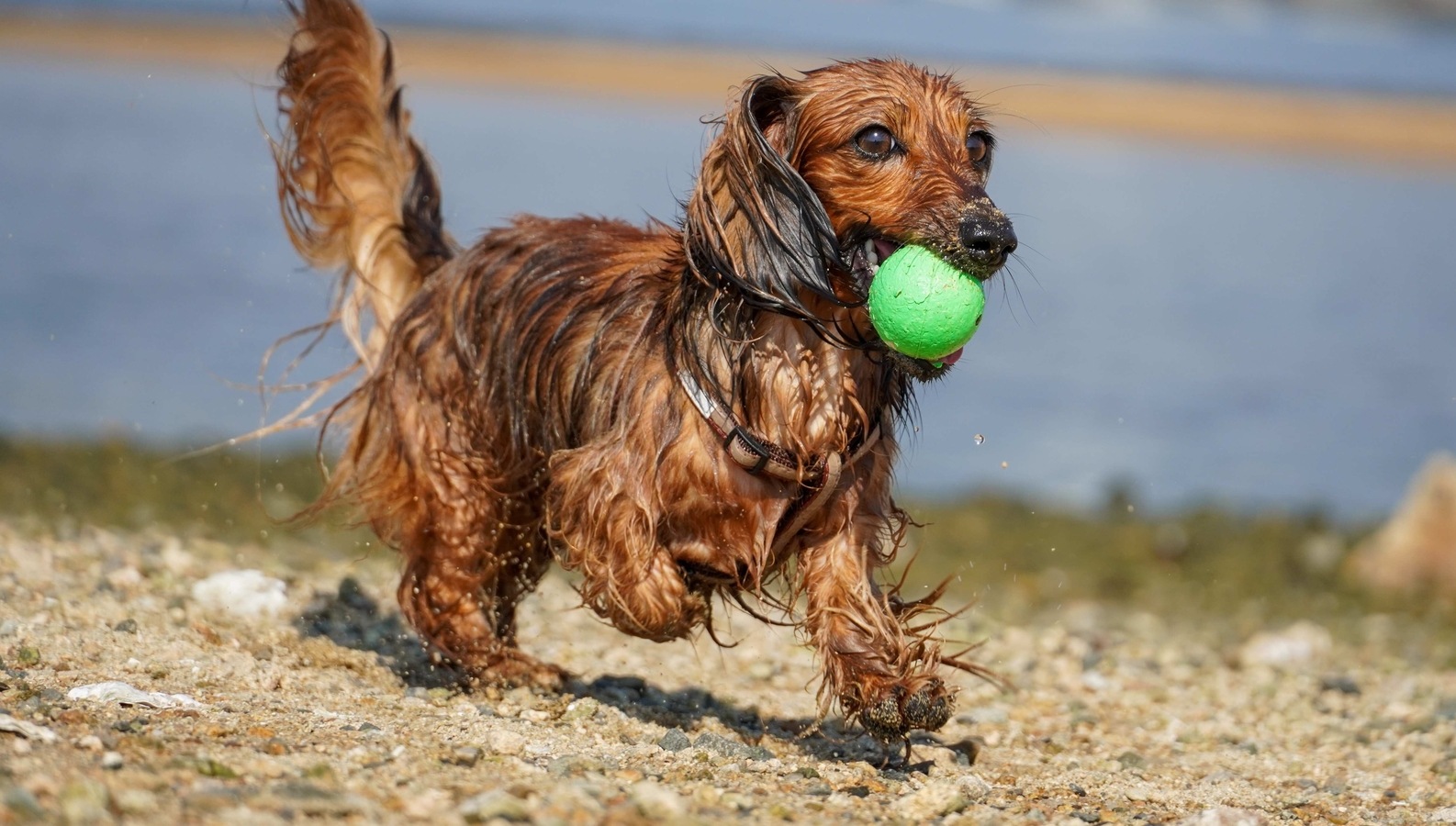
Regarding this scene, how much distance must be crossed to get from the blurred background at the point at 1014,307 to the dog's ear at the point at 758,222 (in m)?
0.45

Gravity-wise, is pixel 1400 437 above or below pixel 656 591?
above

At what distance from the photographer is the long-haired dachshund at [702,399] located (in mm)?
4754

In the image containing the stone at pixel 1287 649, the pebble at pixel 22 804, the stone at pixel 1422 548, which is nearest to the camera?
the pebble at pixel 22 804

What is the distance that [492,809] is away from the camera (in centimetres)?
386

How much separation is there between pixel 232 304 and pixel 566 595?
25.2 feet

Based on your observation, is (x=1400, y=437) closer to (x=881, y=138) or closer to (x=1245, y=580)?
(x=1245, y=580)

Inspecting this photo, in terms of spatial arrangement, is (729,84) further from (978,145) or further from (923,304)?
(923,304)

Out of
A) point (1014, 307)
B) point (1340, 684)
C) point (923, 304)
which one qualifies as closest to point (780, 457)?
point (923, 304)

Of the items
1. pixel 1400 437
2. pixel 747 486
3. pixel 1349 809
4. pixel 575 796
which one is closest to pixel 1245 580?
pixel 1400 437

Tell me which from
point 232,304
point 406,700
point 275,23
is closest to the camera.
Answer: point 406,700

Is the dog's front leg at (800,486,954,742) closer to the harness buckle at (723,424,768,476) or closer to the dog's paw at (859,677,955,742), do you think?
the dog's paw at (859,677,955,742)

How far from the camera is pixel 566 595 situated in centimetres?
829

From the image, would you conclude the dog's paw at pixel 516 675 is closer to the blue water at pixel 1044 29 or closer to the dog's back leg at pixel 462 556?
the dog's back leg at pixel 462 556

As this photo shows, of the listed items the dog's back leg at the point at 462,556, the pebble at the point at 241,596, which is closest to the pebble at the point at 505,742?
the dog's back leg at the point at 462,556
